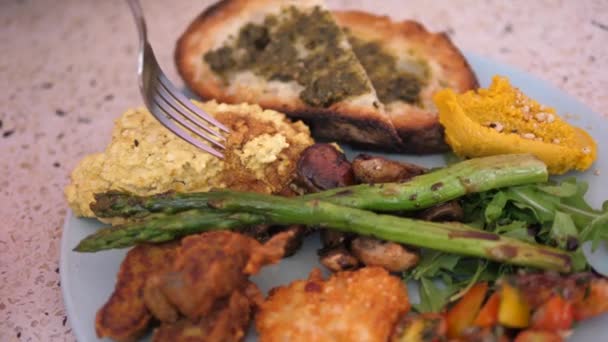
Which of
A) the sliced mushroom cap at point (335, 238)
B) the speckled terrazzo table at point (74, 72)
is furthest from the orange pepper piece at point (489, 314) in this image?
the speckled terrazzo table at point (74, 72)

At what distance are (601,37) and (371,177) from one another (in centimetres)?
296

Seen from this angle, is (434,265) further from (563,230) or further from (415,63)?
(415,63)

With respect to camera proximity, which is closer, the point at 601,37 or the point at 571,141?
the point at 571,141

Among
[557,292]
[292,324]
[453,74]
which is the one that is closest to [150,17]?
[453,74]

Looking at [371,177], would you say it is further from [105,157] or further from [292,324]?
[105,157]

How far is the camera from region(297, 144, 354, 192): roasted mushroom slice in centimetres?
299

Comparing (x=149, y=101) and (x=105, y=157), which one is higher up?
(x=149, y=101)

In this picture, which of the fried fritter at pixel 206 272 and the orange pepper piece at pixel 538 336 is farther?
the fried fritter at pixel 206 272

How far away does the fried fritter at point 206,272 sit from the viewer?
7.71 ft

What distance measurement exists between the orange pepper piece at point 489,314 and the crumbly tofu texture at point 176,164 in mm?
1226

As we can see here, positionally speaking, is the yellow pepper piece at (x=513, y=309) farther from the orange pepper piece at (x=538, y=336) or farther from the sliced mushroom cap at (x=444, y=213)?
the sliced mushroom cap at (x=444, y=213)

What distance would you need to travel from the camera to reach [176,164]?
2973 millimetres

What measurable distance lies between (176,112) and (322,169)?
845 millimetres

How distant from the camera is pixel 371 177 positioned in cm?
300
